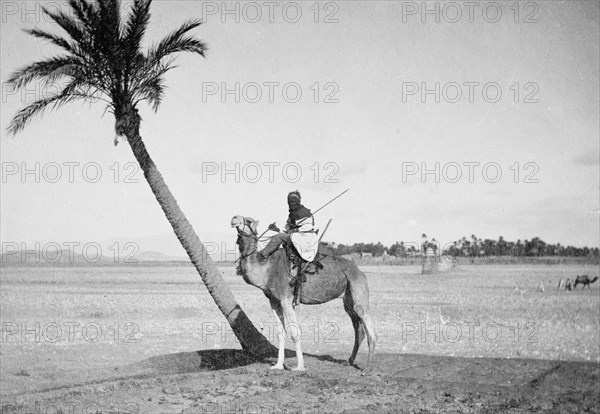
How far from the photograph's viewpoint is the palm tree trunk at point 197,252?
580 inches

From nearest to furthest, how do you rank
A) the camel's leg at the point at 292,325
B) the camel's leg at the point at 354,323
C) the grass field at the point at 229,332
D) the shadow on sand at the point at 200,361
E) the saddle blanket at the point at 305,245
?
the camel's leg at the point at 292,325 < the saddle blanket at the point at 305,245 < the camel's leg at the point at 354,323 < the shadow on sand at the point at 200,361 < the grass field at the point at 229,332

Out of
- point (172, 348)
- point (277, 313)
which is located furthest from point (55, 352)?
point (277, 313)

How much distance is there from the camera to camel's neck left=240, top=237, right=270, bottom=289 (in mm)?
12664

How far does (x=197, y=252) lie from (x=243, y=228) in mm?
2741

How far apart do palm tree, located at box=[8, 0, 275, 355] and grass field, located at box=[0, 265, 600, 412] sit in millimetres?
3628

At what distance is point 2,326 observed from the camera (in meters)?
24.7

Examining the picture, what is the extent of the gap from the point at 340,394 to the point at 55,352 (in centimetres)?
1152

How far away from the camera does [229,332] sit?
83.2 ft

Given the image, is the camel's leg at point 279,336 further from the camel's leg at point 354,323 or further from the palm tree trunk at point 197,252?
the palm tree trunk at point 197,252

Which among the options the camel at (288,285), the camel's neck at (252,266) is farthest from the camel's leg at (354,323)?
the camel's neck at (252,266)

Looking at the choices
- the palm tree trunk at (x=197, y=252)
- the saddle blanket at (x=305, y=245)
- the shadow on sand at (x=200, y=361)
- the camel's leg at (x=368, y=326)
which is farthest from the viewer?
the shadow on sand at (x=200, y=361)

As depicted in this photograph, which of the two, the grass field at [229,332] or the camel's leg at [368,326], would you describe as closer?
the camel's leg at [368,326]

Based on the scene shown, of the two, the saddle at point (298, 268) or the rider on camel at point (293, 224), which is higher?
the rider on camel at point (293, 224)

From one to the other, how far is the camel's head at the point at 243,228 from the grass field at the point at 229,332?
3.04 m
